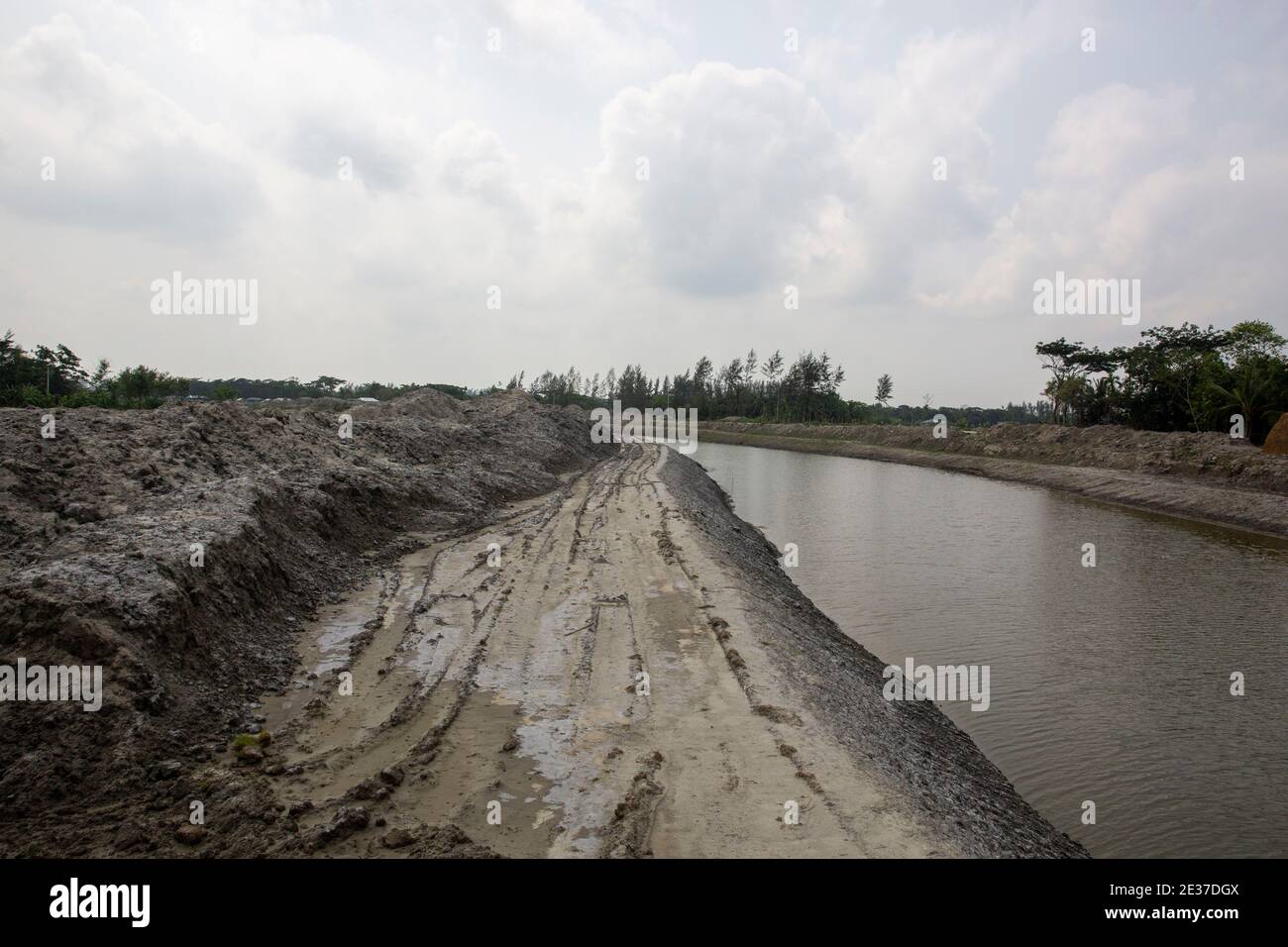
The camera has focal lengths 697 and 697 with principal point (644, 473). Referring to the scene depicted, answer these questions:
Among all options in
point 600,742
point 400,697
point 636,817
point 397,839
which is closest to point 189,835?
point 397,839

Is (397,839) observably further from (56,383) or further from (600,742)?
(56,383)

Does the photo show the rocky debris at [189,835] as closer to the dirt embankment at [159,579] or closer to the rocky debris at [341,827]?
the dirt embankment at [159,579]

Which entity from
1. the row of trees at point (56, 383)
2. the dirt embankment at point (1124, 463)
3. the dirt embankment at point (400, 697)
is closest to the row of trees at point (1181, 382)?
the dirt embankment at point (1124, 463)

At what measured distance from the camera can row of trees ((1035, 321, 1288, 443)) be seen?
3681cm

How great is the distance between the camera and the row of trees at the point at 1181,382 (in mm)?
36812

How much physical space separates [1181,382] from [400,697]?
52.4 metres

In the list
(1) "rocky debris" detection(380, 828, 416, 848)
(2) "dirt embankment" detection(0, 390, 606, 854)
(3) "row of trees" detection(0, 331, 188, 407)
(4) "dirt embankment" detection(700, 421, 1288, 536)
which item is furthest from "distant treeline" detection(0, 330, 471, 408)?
(4) "dirt embankment" detection(700, 421, 1288, 536)

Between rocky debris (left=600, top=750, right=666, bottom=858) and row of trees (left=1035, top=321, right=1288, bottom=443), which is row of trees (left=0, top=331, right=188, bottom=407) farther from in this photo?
row of trees (left=1035, top=321, right=1288, bottom=443)

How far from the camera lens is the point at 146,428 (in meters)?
12.0

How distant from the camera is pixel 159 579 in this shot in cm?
697
